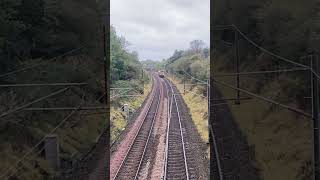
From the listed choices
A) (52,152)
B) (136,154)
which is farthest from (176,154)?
(52,152)

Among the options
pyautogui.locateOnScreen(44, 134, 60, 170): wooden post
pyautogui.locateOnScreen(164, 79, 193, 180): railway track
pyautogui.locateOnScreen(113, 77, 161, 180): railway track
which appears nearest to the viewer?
pyautogui.locateOnScreen(44, 134, 60, 170): wooden post

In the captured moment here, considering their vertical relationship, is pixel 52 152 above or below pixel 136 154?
above

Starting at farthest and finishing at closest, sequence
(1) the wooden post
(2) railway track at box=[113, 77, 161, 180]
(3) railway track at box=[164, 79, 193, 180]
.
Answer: (2) railway track at box=[113, 77, 161, 180] → (3) railway track at box=[164, 79, 193, 180] → (1) the wooden post

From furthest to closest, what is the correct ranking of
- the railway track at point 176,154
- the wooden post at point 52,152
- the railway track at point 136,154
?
the railway track at point 136,154 < the railway track at point 176,154 < the wooden post at point 52,152

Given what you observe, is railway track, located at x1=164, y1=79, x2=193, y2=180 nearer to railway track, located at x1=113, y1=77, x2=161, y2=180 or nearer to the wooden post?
railway track, located at x1=113, y1=77, x2=161, y2=180

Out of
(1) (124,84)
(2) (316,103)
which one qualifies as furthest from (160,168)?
(1) (124,84)

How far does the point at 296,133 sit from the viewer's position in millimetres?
12344

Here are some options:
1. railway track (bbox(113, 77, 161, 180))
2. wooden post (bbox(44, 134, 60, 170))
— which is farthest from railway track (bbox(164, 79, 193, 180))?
wooden post (bbox(44, 134, 60, 170))

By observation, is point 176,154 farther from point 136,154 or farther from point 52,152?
point 52,152

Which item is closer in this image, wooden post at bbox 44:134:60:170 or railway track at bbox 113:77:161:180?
wooden post at bbox 44:134:60:170

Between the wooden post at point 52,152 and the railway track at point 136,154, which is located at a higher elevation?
the wooden post at point 52,152

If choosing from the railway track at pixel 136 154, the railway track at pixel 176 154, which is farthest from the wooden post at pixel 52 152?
the railway track at pixel 176 154

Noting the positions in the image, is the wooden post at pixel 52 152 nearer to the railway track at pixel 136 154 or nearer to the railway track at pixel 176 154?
the railway track at pixel 136 154

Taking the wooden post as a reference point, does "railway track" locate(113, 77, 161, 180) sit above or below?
below
